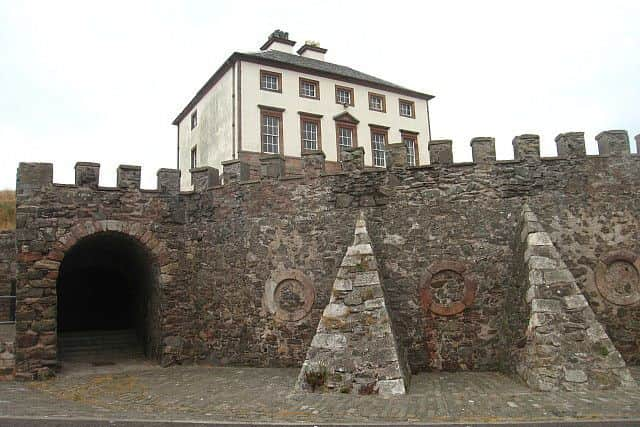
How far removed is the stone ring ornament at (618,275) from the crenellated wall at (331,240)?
91 millimetres

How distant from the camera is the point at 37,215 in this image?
39.4 ft

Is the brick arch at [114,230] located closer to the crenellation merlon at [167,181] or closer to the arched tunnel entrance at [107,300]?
the arched tunnel entrance at [107,300]

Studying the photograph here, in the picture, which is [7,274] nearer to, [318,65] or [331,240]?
[331,240]

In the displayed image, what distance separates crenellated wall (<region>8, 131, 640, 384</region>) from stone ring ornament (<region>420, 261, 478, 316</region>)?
0.03m

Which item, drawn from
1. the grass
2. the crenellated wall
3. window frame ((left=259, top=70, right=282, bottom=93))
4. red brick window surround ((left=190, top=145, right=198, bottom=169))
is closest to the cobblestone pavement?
the crenellated wall

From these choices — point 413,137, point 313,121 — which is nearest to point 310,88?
point 313,121

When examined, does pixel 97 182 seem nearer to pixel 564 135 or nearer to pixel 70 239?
pixel 70 239

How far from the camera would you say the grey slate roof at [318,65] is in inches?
942

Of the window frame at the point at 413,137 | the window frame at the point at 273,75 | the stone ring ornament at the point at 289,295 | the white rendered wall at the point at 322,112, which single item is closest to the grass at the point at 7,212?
the white rendered wall at the point at 322,112

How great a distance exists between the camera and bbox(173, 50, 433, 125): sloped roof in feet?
75.0

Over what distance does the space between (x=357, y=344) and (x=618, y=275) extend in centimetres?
591

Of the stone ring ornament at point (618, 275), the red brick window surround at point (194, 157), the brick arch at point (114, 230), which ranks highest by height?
the red brick window surround at point (194, 157)

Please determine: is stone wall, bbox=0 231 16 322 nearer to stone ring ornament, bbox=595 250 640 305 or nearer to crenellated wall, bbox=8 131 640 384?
crenellated wall, bbox=8 131 640 384

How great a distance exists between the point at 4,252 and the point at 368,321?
12502 mm
